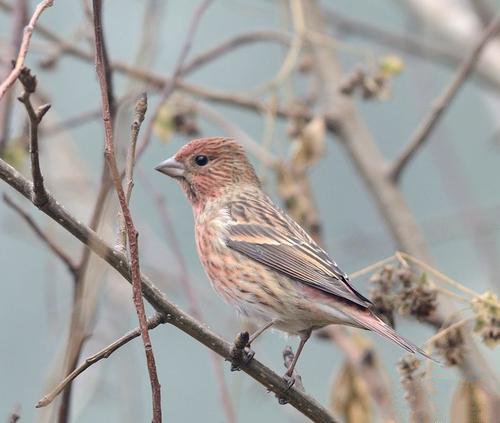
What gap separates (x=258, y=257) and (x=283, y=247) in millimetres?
179

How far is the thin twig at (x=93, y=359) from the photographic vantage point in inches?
134

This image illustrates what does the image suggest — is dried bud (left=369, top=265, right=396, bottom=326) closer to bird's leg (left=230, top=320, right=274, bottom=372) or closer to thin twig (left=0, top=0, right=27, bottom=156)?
bird's leg (left=230, top=320, right=274, bottom=372)

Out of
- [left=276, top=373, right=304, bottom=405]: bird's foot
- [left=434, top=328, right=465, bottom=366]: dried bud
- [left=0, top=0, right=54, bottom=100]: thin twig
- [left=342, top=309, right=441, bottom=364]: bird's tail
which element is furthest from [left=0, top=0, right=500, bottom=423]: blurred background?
[left=0, top=0, right=54, bottom=100]: thin twig

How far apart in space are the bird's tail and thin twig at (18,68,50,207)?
1859mm

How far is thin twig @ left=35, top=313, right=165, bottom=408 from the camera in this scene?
3398mm

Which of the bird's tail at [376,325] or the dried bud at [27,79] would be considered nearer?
the dried bud at [27,79]

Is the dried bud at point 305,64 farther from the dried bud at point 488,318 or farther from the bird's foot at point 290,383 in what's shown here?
the dried bud at point 488,318

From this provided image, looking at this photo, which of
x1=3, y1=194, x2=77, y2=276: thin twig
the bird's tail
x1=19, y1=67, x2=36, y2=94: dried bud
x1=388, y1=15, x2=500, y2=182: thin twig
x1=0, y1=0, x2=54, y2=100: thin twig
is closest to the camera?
x1=19, y1=67, x2=36, y2=94: dried bud

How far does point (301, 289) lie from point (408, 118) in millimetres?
7526

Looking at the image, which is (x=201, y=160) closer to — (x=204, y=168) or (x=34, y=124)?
(x=204, y=168)

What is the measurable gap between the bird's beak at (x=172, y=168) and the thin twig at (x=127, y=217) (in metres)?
2.85

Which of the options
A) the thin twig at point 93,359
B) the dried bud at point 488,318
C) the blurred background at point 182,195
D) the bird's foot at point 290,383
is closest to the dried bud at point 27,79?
the thin twig at point 93,359

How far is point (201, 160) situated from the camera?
639cm

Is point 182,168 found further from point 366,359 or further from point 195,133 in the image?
point 366,359
